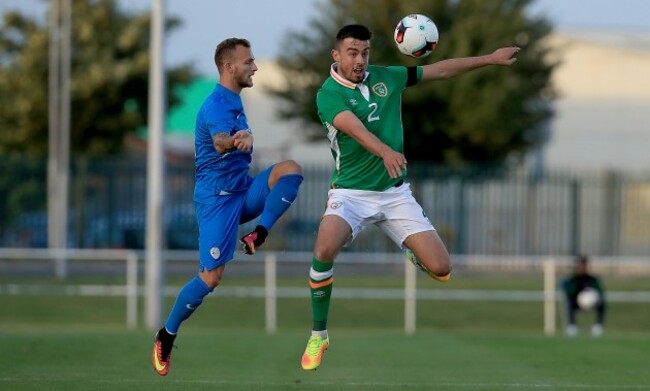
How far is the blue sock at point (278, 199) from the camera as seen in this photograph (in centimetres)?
1165

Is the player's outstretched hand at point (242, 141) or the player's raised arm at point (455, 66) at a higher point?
the player's raised arm at point (455, 66)

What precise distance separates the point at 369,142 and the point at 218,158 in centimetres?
150

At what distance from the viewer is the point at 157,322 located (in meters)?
23.0

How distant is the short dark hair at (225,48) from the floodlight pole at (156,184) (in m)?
11.6

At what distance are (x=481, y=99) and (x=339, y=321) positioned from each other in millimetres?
12490

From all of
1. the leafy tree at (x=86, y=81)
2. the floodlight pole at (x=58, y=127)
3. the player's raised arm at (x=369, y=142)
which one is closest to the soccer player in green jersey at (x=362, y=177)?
the player's raised arm at (x=369, y=142)

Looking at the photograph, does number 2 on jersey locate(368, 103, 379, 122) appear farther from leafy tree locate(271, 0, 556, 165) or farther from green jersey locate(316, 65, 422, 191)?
leafy tree locate(271, 0, 556, 165)

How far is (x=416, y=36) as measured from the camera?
1177 cm

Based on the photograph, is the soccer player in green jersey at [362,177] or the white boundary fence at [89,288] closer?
the soccer player in green jersey at [362,177]

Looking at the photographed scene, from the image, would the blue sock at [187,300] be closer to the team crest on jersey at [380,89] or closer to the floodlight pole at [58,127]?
the team crest on jersey at [380,89]

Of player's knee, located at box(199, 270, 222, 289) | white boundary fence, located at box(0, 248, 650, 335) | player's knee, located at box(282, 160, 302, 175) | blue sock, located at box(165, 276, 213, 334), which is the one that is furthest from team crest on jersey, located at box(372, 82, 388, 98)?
white boundary fence, located at box(0, 248, 650, 335)

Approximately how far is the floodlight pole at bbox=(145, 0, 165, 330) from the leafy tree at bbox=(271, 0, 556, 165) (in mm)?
14709

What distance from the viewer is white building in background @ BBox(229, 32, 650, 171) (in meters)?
52.2

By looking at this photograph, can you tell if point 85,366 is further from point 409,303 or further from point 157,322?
point 409,303
